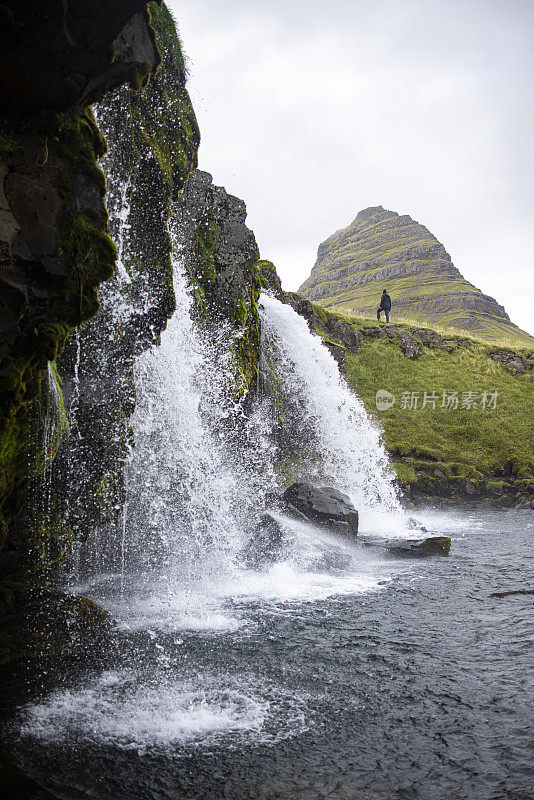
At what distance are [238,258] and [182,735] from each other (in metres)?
14.1

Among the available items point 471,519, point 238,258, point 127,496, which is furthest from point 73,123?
point 471,519

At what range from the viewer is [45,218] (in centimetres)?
547

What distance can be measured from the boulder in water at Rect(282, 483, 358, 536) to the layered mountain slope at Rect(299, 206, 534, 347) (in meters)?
38.9

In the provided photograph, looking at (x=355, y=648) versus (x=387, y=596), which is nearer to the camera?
(x=355, y=648)

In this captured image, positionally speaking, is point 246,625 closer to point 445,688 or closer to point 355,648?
point 355,648

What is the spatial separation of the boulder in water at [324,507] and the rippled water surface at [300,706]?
597 centimetres

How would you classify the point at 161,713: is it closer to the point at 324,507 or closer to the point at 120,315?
the point at 120,315

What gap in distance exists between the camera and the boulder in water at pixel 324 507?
16.8 meters

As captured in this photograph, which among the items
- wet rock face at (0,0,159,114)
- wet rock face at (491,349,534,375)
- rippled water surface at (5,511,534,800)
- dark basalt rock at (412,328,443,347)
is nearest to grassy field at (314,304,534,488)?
wet rock face at (491,349,534,375)

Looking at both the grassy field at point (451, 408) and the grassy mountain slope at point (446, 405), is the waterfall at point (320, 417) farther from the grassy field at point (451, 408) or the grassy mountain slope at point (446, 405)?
the grassy field at point (451, 408)

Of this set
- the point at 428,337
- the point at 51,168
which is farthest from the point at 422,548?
the point at 428,337

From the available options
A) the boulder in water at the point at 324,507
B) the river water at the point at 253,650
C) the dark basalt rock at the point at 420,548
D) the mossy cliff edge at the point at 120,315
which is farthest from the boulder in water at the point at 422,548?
the mossy cliff edge at the point at 120,315

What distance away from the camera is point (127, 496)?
456 inches

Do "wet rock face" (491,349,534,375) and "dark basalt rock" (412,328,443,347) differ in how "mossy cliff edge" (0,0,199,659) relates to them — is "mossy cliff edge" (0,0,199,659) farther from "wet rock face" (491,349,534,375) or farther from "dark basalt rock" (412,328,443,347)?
"wet rock face" (491,349,534,375)
